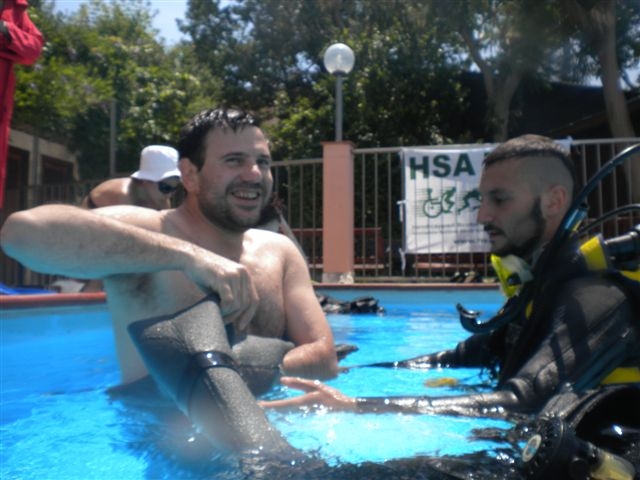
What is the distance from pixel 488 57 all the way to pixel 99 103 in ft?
28.0

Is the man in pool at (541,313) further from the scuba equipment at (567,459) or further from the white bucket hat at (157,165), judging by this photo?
the white bucket hat at (157,165)

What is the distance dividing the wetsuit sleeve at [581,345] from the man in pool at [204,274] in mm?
846

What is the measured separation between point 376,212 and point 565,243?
8.10 metres

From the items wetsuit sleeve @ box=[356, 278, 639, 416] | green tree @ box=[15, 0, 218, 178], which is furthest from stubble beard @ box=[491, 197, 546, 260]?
green tree @ box=[15, 0, 218, 178]

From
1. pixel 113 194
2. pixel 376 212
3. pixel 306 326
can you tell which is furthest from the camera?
pixel 376 212

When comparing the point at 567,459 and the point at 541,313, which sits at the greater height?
the point at 541,313

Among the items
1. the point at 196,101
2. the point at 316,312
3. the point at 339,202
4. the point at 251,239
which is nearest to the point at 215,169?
the point at 251,239

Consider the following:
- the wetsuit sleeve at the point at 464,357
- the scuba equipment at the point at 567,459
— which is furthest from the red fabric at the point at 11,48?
the scuba equipment at the point at 567,459

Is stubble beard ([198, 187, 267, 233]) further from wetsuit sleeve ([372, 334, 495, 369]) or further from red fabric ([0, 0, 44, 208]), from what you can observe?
red fabric ([0, 0, 44, 208])

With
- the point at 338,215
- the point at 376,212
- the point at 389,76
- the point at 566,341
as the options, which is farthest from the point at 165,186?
the point at 389,76

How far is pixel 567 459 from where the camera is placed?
1428 millimetres

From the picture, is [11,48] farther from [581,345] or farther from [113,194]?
[581,345]

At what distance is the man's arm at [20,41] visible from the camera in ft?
15.0

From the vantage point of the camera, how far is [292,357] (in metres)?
2.95
